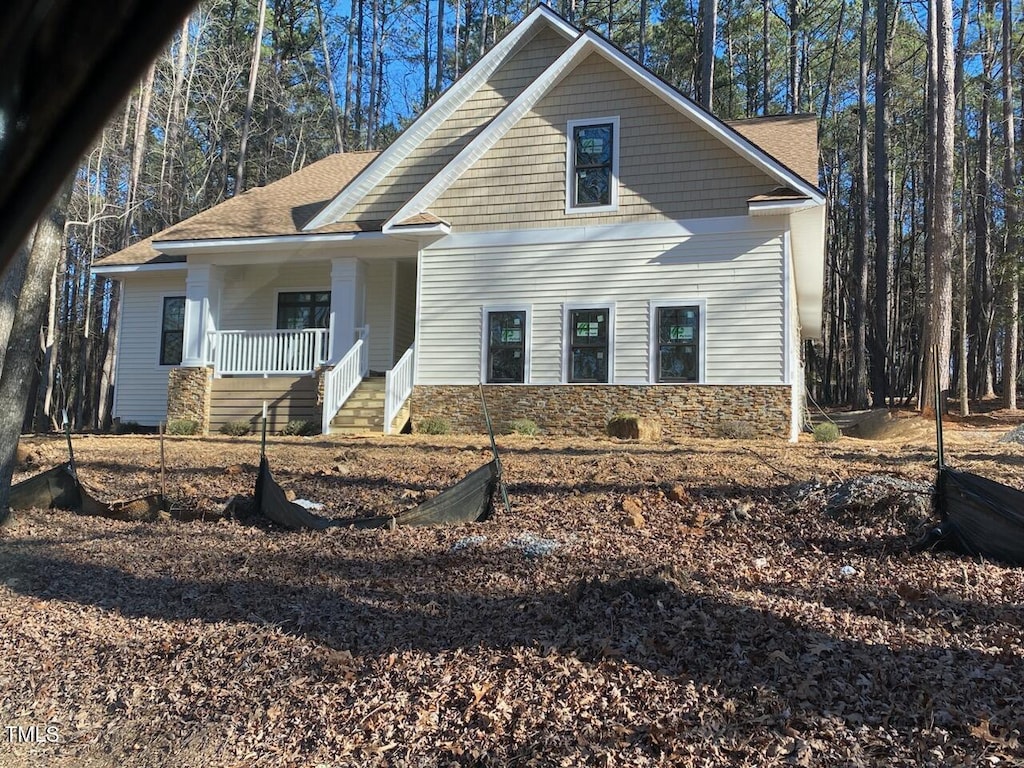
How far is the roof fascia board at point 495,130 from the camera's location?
45.0 ft

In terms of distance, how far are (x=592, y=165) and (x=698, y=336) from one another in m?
3.59

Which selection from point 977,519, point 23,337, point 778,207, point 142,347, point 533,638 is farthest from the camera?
point 142,347

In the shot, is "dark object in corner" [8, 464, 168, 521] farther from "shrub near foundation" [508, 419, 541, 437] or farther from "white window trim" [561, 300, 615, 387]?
"white window trim" [561, 300, 615, 387]

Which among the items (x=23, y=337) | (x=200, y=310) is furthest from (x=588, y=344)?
(x=23, y=337)

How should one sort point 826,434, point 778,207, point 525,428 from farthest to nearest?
point 525,428 < point 826,434 < point 778,207

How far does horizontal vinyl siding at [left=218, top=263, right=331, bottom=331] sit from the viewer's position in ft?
54.7

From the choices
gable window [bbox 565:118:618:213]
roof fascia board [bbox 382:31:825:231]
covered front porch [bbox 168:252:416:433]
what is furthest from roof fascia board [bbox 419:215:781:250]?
covered front porch [bbox 168:252:416:433]

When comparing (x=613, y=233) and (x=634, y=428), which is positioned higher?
(x=613, y=233)

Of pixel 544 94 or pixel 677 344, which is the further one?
pixel 544 94

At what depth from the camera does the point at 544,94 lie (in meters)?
14.1

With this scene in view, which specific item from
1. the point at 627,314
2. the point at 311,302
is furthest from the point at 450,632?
the point at 311,302

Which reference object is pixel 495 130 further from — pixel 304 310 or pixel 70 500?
pixel 70 500

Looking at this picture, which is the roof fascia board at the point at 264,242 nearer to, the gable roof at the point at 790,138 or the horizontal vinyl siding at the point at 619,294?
the horizontal vinyl siding at the point at 619,294

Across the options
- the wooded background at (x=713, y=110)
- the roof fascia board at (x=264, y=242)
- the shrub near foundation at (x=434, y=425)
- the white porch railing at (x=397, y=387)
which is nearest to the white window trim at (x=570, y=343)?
the shrub near foundation at (x=434, y=425)
